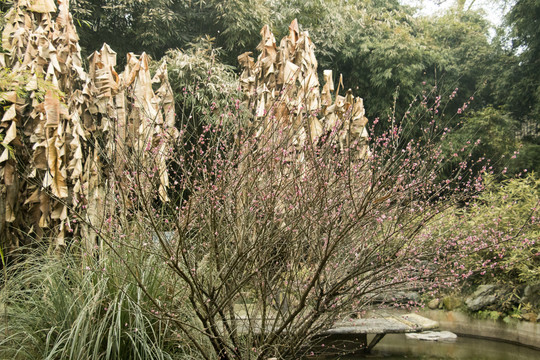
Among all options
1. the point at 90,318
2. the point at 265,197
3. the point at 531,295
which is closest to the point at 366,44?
the point at 531,295

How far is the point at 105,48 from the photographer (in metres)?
5.38

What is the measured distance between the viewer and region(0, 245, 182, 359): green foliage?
232 cm

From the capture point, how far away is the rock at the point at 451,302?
7.28m

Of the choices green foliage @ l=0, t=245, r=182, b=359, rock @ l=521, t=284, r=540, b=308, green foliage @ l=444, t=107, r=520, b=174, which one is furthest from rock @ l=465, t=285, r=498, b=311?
green foliage @ l=0, t=245, r=182, b=359

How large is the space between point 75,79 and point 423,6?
51.4 ft

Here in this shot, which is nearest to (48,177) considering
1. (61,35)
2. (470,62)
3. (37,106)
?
(37,106)

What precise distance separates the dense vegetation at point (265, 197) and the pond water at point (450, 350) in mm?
776

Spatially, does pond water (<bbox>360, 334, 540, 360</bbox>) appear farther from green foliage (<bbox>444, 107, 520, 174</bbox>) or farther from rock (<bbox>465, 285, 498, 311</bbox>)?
green foliage (<bbox>444, 107, 520, 174</bbox>)

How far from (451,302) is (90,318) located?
6460 mm

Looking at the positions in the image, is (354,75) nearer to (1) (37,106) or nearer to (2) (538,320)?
(2) (538,320)

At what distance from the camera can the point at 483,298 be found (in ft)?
22.5

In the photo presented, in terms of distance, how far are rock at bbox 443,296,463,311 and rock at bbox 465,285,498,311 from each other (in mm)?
272

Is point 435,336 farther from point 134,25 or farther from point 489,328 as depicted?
point 134,25

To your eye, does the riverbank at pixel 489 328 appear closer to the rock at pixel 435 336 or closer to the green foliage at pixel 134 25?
the rock at pixel 435 336
